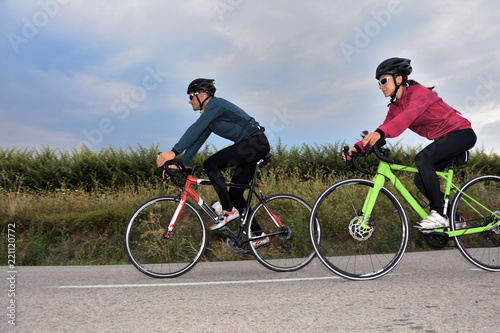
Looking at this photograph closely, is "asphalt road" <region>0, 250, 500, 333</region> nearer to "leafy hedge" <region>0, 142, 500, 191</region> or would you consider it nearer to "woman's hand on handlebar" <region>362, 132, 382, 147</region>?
"woman's hand on handlebar" <region>362, 132, 382, 147</region>

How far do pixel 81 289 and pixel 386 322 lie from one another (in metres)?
3.16

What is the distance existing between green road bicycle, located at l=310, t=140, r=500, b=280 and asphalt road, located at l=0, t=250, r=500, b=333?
0.21 m

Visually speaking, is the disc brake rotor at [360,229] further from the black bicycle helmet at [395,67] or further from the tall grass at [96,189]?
the tall grass at [96,189]

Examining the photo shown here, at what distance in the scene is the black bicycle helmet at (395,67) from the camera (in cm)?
464

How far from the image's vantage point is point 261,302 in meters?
3.62

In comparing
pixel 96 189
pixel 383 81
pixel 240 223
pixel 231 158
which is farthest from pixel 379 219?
pixel 96 189

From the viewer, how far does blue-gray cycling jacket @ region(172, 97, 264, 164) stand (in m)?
5.00

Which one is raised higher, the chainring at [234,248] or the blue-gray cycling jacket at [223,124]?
the blue-gray cycling jacket at [223,124]

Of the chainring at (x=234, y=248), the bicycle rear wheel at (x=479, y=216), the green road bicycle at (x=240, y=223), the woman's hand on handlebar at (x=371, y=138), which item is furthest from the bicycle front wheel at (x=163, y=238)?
the bicycle rear wheel at (x=479, y=216)

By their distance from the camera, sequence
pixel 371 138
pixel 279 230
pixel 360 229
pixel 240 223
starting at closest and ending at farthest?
pixel 371 138 → pixel 360 229 → pixel 240 223 → pixel 279 230

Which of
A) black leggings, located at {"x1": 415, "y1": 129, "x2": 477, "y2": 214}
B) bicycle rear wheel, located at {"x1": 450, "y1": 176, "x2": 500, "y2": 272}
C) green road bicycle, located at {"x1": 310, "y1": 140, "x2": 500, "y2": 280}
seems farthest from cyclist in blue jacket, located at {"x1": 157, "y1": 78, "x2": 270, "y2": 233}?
bicycle rear wheel, located at {"x1": 450, "y1": 176, "x2": 500, "y2": 272}

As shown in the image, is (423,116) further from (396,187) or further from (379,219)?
(379,219)

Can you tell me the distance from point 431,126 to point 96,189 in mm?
9551

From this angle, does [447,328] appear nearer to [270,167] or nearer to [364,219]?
[364,219]
